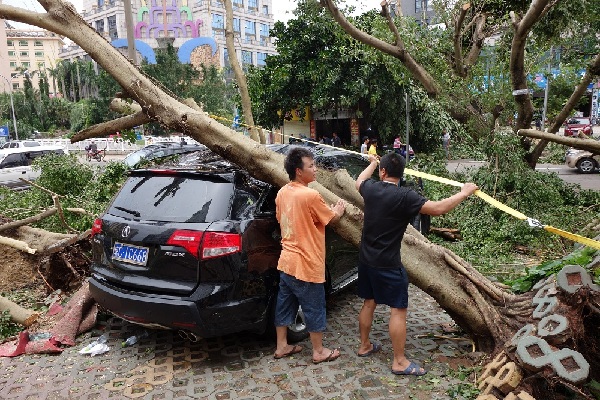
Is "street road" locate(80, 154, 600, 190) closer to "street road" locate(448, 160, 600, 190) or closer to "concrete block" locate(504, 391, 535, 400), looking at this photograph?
"street road" locate(448, 160, 600, 190)

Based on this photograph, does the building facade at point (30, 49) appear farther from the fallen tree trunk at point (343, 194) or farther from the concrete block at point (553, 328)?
the concrete block at point (553, 328)

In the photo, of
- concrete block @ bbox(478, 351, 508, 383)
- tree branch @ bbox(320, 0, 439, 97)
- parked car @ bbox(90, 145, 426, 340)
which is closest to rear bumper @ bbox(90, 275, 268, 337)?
parked car @ bbox(90, 145, 426, 340)

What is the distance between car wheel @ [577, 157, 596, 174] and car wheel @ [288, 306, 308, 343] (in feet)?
55.7

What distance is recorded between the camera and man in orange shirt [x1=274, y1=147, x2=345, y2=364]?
11.7ft

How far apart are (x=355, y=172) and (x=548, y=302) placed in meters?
2.74

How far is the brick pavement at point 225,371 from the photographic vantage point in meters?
3.41

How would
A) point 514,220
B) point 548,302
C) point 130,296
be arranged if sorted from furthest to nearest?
point 514,220, point 130,296, point 548,302

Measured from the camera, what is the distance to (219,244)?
3471mm

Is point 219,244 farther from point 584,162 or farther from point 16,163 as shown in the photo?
point 584,162

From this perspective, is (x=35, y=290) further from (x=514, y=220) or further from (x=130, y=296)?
(x=514, y=220)

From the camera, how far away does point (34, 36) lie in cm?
9494

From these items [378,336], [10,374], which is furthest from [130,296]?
[378,336]

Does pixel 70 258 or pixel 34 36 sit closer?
pixel 70 258

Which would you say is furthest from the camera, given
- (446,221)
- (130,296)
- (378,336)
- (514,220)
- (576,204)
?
(576,204)
